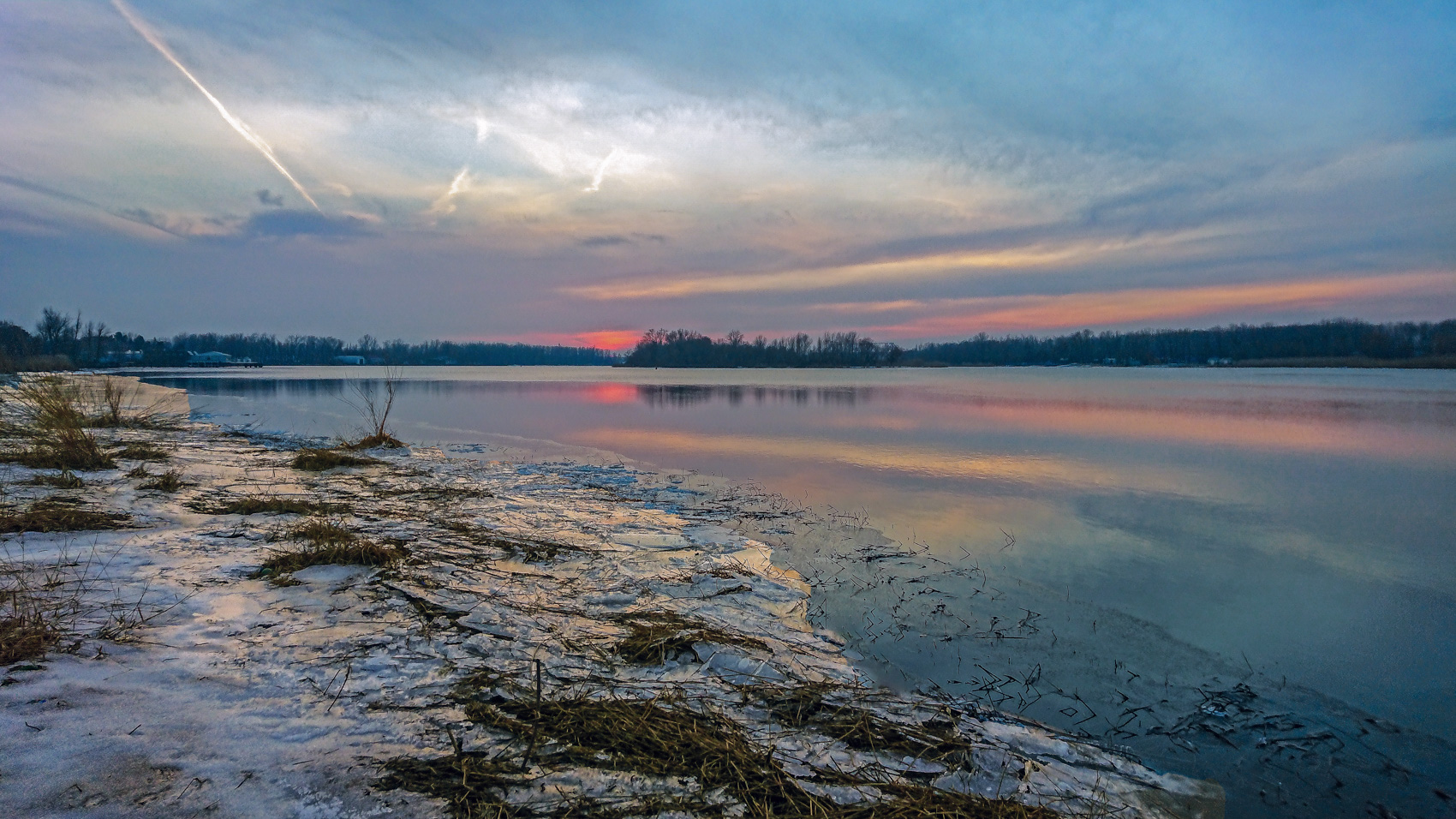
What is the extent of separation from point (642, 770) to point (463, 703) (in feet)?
3.24

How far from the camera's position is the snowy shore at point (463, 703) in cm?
226

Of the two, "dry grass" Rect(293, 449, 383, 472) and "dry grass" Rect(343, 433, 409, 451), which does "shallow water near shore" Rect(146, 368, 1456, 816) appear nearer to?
"dry grass" Rect(343, 433, 409, 451)

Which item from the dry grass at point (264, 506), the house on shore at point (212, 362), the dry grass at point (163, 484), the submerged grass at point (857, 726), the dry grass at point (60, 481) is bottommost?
the submerged grass at point (857, 726)

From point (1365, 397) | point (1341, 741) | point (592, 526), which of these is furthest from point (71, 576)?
point (1365, 397)

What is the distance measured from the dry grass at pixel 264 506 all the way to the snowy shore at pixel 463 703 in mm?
744

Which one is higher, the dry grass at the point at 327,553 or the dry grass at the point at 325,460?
the dry grass at the point at 327,553

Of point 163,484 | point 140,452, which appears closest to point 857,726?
point 163,484

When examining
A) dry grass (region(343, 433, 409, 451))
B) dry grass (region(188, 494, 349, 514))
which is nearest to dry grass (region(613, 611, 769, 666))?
dry grass (region(188, 494, 349, 514))

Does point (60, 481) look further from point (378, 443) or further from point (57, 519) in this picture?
point (378, 443)

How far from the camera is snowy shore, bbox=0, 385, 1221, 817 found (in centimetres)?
226

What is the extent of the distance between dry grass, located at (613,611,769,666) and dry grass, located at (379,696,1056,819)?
810mm

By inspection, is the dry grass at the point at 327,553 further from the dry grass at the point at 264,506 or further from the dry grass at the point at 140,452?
the dry grass at the point at 140,452

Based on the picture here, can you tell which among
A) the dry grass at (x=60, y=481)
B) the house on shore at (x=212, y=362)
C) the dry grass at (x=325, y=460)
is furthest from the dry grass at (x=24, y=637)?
the house on shore at (x=212, y=362)

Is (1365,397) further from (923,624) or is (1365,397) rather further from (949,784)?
(949,784)
